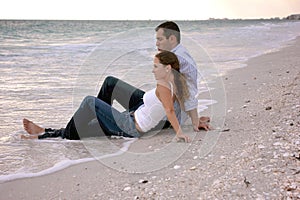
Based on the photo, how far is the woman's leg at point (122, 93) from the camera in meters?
4.37

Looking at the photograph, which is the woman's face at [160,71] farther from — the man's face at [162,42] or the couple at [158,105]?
the man's face at [162,42]

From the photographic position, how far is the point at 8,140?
13.2 feet

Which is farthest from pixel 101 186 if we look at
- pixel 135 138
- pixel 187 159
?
pixel 135 138

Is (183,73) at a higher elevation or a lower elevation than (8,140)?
higher

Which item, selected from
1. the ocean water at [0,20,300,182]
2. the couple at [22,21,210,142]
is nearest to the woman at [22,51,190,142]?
the couple at [22,21,210,142]

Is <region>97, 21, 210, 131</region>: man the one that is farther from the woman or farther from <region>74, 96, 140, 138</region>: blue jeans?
<region>74, 96, 140, 138</region>: blue jeans

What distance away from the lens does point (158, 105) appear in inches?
154

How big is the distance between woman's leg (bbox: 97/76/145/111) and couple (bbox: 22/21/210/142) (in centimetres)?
6

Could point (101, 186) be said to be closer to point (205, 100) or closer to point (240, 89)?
point (205, 100)

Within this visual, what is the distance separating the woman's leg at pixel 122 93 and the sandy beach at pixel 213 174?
0.54 m

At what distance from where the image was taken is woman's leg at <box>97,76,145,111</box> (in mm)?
4371

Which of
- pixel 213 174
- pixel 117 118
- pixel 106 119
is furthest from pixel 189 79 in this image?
pixel 213 174

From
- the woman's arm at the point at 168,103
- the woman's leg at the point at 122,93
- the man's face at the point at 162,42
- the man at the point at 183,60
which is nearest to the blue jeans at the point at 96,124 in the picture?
the woman's leg at the point at 122,93

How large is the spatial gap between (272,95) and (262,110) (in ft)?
2.71
